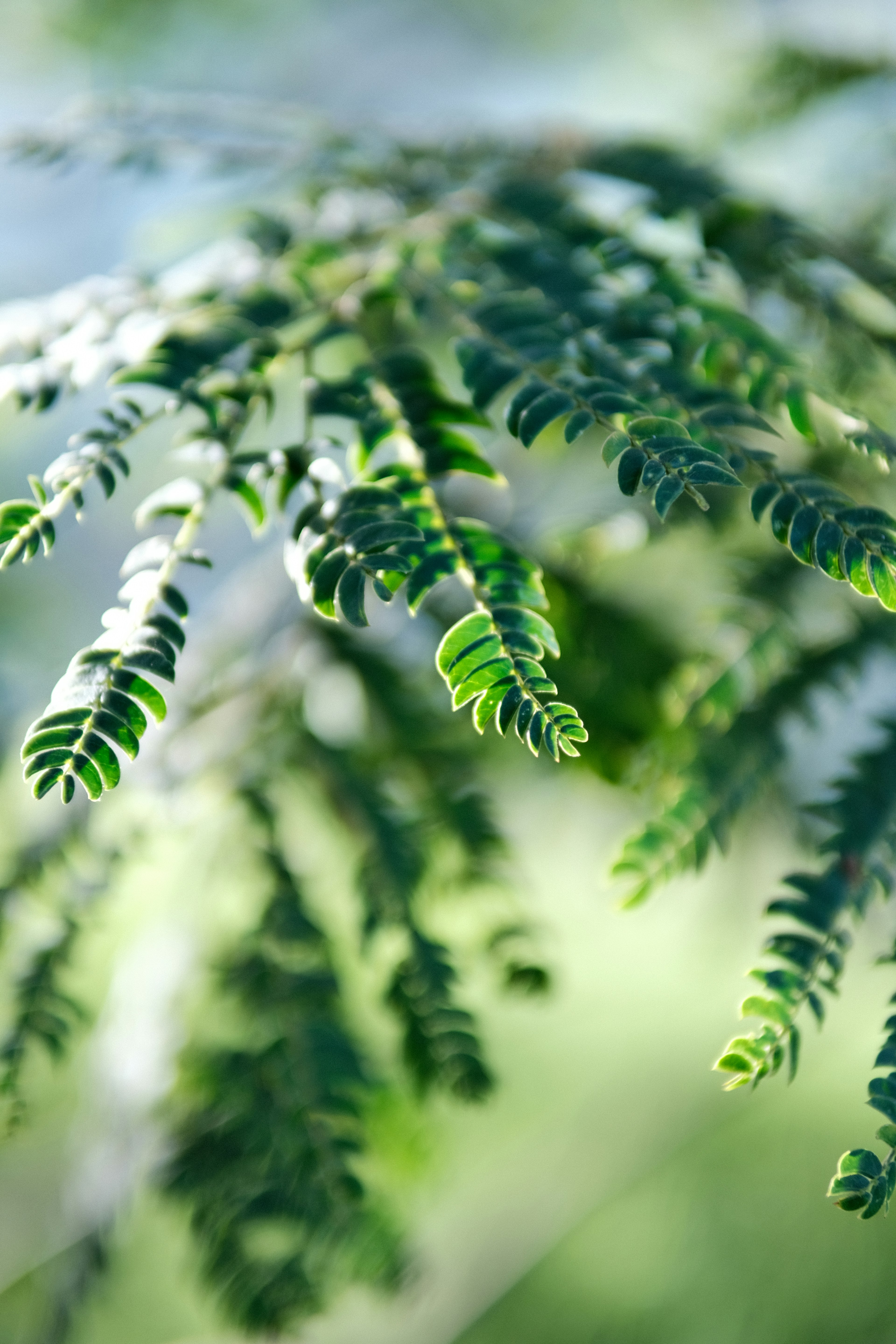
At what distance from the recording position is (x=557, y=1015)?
1.33m

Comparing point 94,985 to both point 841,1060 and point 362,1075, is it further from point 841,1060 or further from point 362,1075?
point 841,1060

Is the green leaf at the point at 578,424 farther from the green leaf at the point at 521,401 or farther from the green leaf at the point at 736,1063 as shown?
the green leaf at the point at 736,1063

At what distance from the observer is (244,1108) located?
57 cm

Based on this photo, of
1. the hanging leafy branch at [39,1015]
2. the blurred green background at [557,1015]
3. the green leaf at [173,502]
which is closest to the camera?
the green leaf at [173,502]

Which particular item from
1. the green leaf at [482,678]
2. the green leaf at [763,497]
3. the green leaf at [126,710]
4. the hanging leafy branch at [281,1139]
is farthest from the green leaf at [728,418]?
the hanging leafy branch at [281,1139]

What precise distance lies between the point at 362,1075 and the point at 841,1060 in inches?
23.8

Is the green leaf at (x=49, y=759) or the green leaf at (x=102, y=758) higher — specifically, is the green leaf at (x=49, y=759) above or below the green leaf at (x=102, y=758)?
above

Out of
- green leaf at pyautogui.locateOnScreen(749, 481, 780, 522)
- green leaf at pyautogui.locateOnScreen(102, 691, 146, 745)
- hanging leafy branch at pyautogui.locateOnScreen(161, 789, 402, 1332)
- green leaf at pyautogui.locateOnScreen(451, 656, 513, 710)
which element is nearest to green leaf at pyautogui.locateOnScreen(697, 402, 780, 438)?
green leaf at pyautogui.locateOnScreen(749, 481, 780, 522)

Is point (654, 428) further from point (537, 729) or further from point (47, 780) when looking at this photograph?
point (47, 780)

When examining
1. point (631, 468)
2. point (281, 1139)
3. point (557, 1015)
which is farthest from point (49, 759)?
point (557, 1015)

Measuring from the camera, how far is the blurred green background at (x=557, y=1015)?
2.34 ft

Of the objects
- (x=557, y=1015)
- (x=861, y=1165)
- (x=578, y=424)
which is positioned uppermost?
(x=557, y=1015)

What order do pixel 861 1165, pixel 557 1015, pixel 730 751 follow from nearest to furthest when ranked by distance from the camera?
1. pixel 861 1165
2. pixel 730 751
3. pixel 557 1015

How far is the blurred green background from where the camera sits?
2.34 ft
